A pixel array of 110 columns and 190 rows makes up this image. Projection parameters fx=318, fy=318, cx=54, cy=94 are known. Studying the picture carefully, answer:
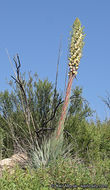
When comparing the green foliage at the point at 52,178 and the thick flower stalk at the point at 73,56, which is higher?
the thick flower stalk at the point at 73,56

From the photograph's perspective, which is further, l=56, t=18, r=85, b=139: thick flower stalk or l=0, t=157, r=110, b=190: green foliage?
l=56, t=18, r=85, b=139: thick flower stalk

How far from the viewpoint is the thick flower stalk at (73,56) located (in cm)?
565

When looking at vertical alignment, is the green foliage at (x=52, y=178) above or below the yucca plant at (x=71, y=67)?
below

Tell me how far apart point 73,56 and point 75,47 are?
0.58 feet

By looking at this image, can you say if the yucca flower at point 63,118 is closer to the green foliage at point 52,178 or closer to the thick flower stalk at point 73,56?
the thick flower stalk at point 73,56

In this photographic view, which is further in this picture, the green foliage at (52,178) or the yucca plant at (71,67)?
the yucca plant at (71,67)

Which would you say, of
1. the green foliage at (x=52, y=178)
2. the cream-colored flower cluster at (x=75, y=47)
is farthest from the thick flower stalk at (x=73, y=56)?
the green foliage at (x=52, y=178)

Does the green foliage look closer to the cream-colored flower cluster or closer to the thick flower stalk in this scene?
the thick flower stalk

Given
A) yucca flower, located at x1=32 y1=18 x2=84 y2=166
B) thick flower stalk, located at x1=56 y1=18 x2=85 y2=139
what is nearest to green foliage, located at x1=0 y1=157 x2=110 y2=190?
yucca flower, located at x1=32 y1=18 x2=84 y2=166

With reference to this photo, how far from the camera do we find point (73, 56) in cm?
576

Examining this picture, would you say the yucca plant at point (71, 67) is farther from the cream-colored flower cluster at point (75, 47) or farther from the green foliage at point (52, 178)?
the green foliage at point (52, 178)

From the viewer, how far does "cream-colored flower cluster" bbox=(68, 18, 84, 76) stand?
5.73 m

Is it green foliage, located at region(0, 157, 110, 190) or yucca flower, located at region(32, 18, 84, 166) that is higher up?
yucca flower, located at region(32, 18, 84, 166)

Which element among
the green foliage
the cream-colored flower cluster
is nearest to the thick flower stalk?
the cream-colored flower cluster
